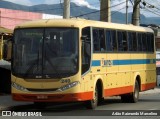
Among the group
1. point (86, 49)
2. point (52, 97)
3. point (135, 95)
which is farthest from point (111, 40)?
point (52, 97)

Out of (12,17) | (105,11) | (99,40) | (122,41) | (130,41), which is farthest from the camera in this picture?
(12,17)

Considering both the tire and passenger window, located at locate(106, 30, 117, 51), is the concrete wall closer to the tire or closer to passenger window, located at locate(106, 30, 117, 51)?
the tire

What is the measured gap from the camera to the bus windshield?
18906mm

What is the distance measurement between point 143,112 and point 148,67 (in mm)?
8085

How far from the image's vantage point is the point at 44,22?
64.6ft

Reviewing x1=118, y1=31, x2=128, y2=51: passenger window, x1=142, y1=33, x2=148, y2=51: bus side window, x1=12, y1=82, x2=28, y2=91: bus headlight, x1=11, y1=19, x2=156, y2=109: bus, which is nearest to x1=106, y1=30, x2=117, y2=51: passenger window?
x1=11, y1=19, x2=156, y2=109: bus

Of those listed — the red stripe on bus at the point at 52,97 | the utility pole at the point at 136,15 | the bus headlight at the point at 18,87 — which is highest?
the utility pole at the point at 136,15

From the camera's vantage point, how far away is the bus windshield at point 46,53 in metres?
18.9

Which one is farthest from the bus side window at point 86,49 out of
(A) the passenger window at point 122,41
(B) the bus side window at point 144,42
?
(B) the bus side window at point 144,42

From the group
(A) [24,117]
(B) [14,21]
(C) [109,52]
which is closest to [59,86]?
(A) [24,117]

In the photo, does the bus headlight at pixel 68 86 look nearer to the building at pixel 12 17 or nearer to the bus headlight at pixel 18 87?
the bus headlight at pixel 18 87

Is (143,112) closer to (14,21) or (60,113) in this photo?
(60,113)

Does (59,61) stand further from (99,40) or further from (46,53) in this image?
(99,40)

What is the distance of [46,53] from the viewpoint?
1914cm
